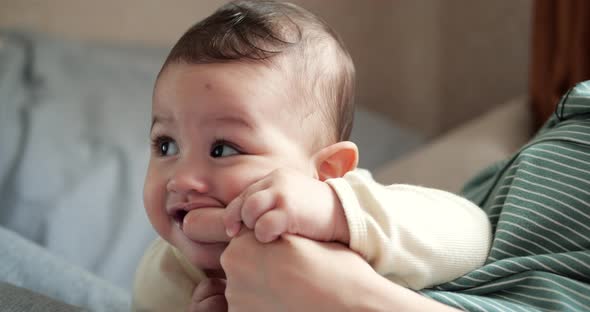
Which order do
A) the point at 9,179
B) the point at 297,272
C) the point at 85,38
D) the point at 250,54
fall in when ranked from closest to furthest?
the point at 297,272
the point at 250,54
the point at 9,179
the point at 85,38

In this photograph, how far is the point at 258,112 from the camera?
71cm

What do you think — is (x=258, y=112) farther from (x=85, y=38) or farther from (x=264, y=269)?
(x=85, y=38)

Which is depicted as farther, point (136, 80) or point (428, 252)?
point (136, 80)

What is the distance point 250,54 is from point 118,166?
2.36 feet

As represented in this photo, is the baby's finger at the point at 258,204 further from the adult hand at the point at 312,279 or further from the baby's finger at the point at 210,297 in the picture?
the baby's finger at the point at 210,297

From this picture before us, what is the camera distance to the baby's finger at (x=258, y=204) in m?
0.61

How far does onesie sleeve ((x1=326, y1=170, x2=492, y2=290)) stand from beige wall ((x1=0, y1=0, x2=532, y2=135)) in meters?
1.31

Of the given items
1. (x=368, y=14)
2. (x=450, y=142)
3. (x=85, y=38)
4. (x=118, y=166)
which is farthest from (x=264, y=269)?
(x=368, y=14)

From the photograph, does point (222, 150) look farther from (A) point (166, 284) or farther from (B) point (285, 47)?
(A) point (166, 284)

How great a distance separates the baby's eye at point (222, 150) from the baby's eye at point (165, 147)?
5 cm

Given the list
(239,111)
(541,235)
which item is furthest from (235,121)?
(541,235)

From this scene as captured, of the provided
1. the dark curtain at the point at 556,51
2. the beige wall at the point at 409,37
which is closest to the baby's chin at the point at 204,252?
the dark curtain at the point at 556,51

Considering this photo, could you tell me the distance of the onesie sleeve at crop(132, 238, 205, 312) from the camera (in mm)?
853

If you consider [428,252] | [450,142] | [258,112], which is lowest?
[450,142]
